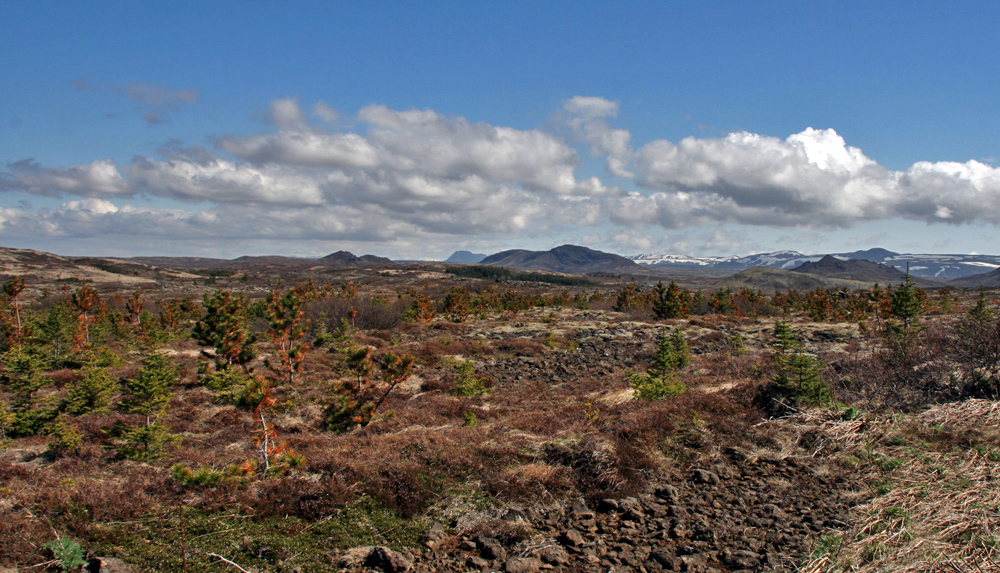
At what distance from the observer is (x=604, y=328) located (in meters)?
42.4

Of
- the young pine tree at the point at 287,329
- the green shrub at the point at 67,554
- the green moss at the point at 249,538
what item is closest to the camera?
the green shrub at the point at 67,554

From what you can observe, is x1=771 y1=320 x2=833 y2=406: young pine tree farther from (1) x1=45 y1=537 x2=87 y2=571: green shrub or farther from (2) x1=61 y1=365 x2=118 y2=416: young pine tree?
(2) x1=61 y1=365 x2=118 y2=416: young pine tree

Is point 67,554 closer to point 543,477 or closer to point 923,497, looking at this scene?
point 543,477

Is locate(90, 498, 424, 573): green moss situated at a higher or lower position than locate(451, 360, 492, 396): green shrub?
higher

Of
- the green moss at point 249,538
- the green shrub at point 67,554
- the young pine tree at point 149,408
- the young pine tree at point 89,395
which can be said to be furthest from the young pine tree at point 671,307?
the green shrub at point 67,554

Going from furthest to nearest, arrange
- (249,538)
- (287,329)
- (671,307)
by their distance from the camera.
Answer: (671,307)
(287,329)
(249,538)

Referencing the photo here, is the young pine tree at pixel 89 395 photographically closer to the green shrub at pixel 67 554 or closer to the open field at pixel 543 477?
the open field at pixel 543 477

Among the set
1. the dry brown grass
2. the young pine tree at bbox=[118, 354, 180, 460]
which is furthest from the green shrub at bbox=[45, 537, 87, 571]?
the dry brown grass

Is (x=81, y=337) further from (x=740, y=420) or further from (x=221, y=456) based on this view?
(x=740, y=420)

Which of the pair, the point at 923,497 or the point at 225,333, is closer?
the point at 923,497

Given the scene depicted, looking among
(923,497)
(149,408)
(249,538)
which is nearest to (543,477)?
(249,538)

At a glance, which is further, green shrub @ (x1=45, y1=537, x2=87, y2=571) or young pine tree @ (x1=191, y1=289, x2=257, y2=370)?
young pine tree @ (x1=191, y1=289, x2=257, y2=370)

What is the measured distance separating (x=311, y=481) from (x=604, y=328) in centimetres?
3720

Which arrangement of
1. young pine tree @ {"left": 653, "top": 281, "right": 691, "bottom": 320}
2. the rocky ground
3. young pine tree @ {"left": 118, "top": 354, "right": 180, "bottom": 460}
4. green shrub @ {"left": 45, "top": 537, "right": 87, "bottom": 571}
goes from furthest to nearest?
young pine tree @ {"left": 653, "top": 281, "right": 691, "bottom": 320} < young pine tree @ {"left": 118, "top": 354, "right": 180, "bottom": 460} < the rocky ground < green shrub @ {"left": 45, "top": 537, "right": 87, "bottom": 571}
